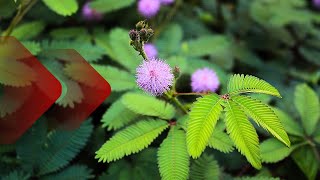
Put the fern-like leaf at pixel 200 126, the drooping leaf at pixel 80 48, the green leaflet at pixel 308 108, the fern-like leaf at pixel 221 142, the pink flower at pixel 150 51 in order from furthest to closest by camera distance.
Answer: the pink flower at pixel 150 51 < the drooping leaf at pixel 80 48 < the green leaflet at pixel 308 108 < the fern-like leaf at pixel 221 142 < the fern-like leaf at pixel 200 126

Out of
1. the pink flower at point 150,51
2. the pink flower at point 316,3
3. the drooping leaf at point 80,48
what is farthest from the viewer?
the pink flower at point 316,3

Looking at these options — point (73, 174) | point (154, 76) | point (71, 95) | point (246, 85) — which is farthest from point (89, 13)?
point (246, 85)

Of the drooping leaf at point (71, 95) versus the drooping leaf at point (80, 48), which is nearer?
the drooping leaf at point (71, 95)

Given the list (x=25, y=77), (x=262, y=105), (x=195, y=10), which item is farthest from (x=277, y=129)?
(x=195, y=10)

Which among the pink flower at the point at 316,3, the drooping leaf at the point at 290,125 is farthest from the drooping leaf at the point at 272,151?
the pink flower at the point at 316,3

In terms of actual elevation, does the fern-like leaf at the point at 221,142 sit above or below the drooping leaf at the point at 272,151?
above

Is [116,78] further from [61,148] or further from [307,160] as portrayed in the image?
[307,160]

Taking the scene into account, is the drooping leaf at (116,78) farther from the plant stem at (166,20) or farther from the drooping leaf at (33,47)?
the plant stem at (166,20)

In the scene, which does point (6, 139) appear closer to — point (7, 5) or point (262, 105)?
point (7, 5)
